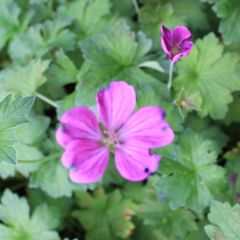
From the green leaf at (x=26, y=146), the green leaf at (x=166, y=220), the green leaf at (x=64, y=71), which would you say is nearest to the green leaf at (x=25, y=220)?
the green leaf at (x=26, y=146)

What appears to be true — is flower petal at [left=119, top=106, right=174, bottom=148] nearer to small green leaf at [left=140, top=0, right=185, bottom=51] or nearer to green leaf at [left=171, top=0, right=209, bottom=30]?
small green leaf at [left=140, top=0, right=185, bottom=51]

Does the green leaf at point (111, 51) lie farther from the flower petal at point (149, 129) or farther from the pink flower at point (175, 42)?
the pink flower at point (175, 42)

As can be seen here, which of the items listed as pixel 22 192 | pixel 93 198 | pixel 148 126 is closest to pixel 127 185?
pixel 93 198

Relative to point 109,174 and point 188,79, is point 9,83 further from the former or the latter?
point 188,79

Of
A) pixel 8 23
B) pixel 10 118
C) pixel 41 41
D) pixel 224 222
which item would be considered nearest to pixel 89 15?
pixel 41 41

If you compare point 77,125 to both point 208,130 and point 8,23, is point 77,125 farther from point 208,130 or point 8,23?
point 8,23
